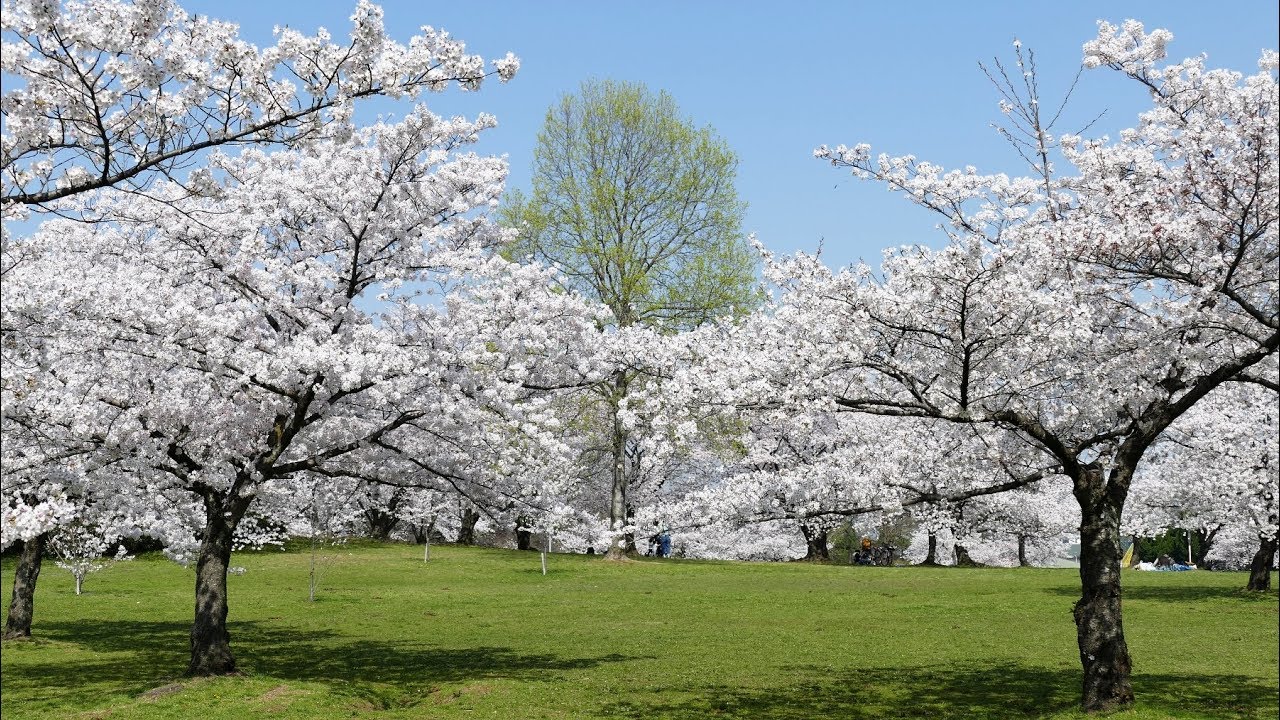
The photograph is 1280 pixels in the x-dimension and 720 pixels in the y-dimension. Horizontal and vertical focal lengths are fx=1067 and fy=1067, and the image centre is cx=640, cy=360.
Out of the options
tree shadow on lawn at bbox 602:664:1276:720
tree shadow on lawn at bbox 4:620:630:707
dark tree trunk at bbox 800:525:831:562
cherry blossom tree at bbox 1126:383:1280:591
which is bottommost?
tree shadow on lawn at bbox 4:620:630:707

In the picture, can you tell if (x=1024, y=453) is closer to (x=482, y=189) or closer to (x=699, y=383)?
(x=699, y=383)

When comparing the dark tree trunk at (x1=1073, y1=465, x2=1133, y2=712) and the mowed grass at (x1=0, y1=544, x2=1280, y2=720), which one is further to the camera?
the mowed grass at (x1=0, y1=544, x2=1280, y2=720)

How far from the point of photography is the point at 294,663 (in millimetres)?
20328

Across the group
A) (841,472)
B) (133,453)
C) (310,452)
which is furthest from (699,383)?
(133,453)

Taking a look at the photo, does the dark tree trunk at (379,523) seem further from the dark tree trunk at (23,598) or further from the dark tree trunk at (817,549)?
the dark tree trunk at (23,598)

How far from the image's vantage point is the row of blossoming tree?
10938 mm

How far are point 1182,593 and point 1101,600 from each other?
81.8 feet

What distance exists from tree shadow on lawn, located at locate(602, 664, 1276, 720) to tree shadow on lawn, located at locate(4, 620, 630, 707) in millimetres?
3688

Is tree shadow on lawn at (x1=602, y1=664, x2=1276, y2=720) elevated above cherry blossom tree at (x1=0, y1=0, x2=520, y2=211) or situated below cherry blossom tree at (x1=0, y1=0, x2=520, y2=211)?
below

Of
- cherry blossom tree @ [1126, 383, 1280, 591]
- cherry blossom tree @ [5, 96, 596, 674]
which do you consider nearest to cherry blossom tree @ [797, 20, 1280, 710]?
cherry blossom tree @ [5, 96, 596, 674]

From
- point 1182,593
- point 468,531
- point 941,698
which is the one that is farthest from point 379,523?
Result: point 941,698

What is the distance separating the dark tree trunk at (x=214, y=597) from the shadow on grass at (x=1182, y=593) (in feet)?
85.8

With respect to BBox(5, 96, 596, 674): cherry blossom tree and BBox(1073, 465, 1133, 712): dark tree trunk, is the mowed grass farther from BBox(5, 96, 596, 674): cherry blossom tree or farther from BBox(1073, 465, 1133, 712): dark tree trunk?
BBox(5, 96, 596, 674): cherry blossom tree

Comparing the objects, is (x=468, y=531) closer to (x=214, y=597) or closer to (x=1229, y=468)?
(x=1229, y=468)
